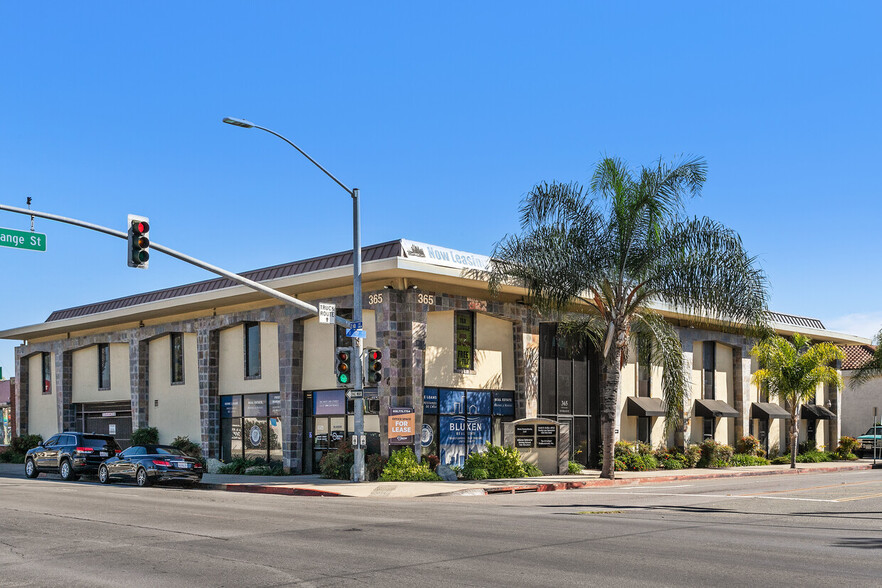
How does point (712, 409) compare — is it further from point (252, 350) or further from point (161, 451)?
point (161, 451)

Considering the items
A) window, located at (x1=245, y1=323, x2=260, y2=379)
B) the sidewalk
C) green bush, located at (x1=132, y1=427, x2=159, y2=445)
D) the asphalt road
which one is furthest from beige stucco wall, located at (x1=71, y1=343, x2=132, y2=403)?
the asphalt road

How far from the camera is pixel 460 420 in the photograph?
31297 millimetres

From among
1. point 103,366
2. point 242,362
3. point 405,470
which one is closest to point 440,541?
point 405,470

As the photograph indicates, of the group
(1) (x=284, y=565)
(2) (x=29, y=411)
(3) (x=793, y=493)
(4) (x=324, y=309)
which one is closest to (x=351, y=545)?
(1) (x=284, y=565)

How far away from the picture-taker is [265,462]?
3394 cm

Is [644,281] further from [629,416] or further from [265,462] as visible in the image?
[265,462]

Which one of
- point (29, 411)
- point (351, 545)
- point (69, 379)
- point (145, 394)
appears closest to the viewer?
point (351, 545)

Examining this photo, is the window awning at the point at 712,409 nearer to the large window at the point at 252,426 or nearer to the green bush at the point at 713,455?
the green bush at the point at 713,455

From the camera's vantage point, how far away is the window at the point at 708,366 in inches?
1683

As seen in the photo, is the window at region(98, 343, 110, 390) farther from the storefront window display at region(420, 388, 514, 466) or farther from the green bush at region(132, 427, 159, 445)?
the storefront window display at region(420, 388, 514, 466)

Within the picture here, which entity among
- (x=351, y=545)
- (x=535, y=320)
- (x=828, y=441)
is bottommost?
(x=828, y=441)

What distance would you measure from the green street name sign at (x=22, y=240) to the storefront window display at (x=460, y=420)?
555 inches

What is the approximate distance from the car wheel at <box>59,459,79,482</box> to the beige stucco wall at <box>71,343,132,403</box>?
1095 centimetres

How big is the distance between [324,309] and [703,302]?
12.0m
